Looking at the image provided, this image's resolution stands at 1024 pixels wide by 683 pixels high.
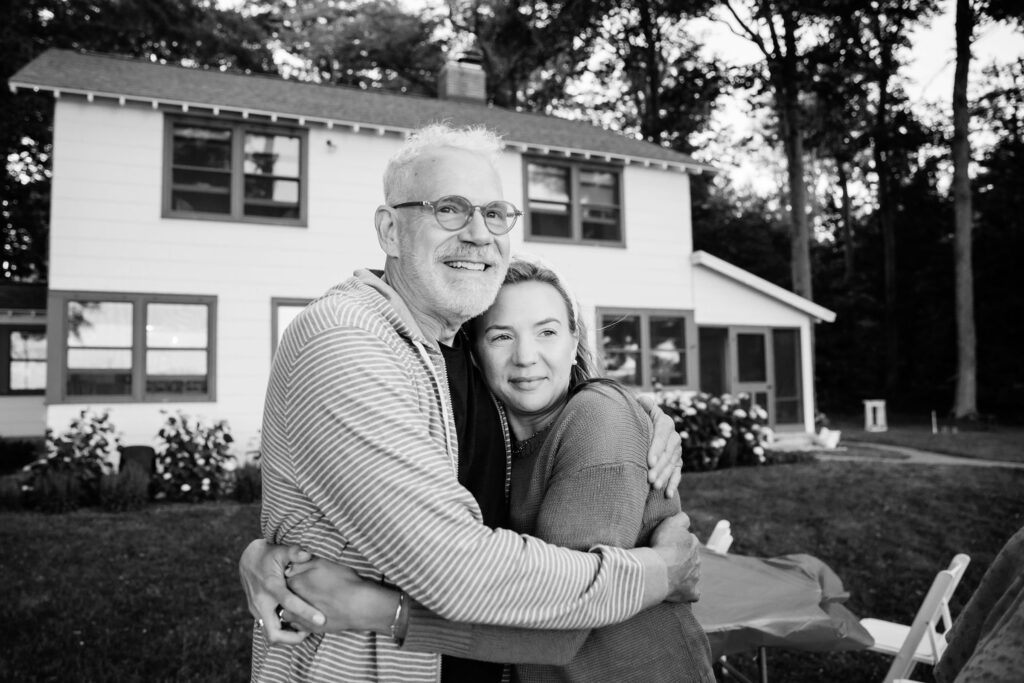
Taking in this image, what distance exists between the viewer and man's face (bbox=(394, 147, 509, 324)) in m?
2.06

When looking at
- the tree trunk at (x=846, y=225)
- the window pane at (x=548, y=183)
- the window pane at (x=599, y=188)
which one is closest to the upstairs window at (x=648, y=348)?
the window pane at (x=599, y=188)

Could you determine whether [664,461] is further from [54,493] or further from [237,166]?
[237,166]

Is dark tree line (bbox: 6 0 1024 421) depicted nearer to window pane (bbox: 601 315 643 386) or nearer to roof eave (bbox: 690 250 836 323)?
roof eave (bbox: 690 250 836 323)

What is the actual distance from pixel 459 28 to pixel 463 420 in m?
28.2

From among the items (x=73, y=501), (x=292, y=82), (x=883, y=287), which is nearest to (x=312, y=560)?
(x=73, y=501)

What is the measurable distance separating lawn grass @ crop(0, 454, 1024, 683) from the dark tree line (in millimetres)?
12902

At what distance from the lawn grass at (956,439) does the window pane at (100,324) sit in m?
15.8

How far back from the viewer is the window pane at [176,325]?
12.4 meters

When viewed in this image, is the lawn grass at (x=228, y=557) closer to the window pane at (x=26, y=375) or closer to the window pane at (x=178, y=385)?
the window pane at (x=178, y=385)

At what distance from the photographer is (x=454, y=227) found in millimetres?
2090

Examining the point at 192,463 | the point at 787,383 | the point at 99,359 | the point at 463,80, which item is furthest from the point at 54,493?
the point at 787,383

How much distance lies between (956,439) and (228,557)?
54.1 ft

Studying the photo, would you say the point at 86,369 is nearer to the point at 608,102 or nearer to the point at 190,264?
the point at 190,264

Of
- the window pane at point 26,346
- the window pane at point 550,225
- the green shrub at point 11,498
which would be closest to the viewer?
the green shrub at point 11,498
